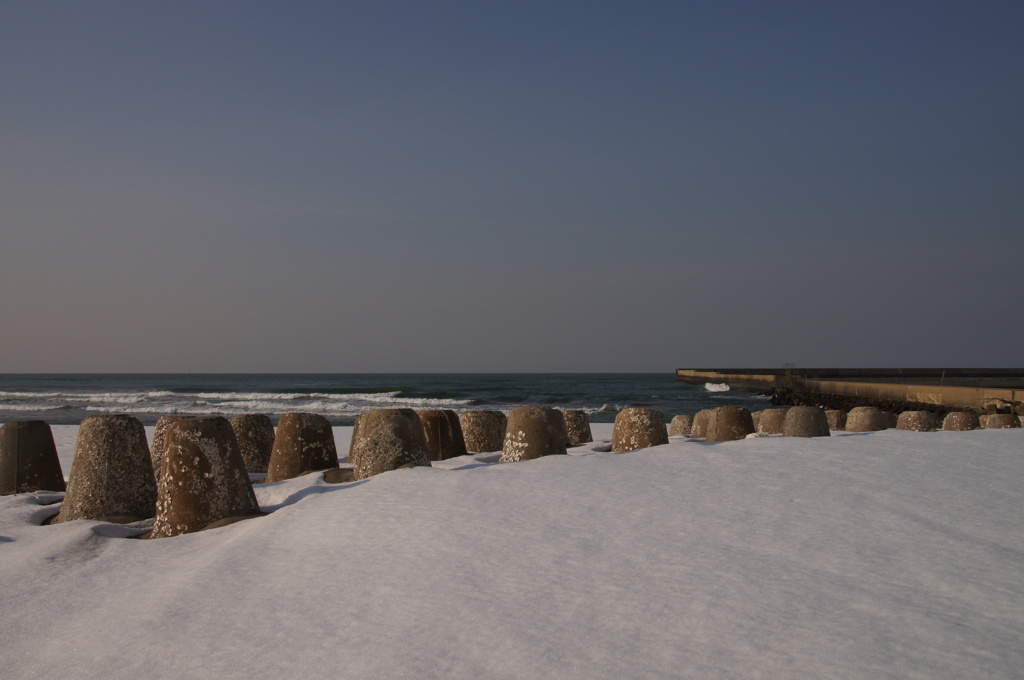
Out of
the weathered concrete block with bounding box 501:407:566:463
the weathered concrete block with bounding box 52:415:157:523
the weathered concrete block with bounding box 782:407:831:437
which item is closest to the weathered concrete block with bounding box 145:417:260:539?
the weathered concrete block with bounding box 52:415:157:523

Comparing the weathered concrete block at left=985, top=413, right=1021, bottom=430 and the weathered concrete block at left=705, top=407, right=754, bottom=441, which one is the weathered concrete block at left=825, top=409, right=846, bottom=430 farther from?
the weathered concrete block at left=705, top=407, right=754, bottom=441

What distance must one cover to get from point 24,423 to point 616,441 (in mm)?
4794

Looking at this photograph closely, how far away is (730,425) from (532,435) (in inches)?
99.1

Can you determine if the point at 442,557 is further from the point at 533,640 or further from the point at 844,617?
the point at 844,617

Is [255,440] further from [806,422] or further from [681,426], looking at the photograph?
[681,426]

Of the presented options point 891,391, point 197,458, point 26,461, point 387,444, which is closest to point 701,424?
point 387,444

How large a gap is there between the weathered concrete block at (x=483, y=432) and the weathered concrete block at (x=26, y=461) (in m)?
3.68

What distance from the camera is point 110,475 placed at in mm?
4461

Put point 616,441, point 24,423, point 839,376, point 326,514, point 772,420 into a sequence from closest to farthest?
point 326,514, point 24,423, point 616,441, point 772,420, point 839,376

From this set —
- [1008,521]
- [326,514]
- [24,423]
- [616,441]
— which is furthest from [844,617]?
[24,423]

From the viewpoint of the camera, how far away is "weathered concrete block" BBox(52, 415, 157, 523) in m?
4.38

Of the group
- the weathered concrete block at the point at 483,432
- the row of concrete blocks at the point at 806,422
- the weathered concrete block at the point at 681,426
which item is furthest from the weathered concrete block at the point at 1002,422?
the weathered concrete block at the point at 483,432

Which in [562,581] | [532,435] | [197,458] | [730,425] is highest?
[197,458]

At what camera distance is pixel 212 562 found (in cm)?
307
